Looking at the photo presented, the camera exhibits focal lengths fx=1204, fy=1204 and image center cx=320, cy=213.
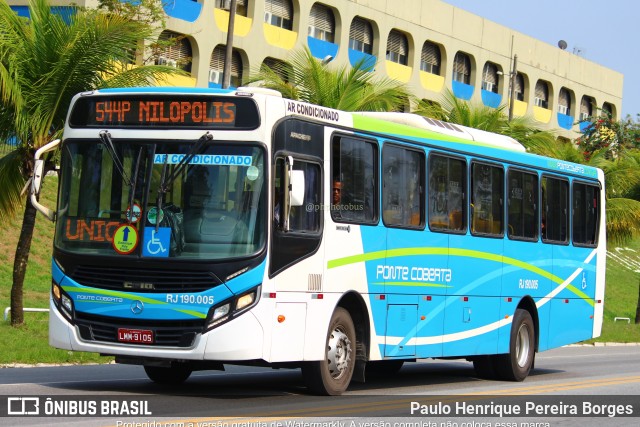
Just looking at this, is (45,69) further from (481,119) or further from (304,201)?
(481,119)

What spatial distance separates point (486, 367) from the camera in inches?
749

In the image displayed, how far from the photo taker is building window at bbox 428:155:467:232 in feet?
53.9

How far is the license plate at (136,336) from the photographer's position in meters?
12.6

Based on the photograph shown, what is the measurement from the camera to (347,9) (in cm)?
5581

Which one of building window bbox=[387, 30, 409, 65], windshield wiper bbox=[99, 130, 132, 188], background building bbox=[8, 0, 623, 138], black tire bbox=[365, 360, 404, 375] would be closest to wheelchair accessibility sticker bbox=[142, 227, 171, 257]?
windshield wiper bbox=[99, 130, 132, 188]

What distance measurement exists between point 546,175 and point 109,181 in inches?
363

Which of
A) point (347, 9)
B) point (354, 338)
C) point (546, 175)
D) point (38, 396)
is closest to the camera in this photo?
point (38, 396)

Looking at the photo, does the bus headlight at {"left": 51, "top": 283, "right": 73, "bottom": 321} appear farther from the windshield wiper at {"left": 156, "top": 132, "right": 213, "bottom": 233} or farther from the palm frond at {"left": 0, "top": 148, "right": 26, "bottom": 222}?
the palm frond at {"left": 0, "top": 148, "right": 26, "bottom": 222}

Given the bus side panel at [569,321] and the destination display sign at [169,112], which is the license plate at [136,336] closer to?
the destination display sign at [169,112]

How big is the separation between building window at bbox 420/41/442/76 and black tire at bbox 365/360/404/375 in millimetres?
45343

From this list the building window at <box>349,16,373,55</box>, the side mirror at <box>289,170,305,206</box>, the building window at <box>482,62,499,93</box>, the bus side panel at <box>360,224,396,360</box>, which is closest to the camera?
the side mirror at <box>289,170,305,206</box>

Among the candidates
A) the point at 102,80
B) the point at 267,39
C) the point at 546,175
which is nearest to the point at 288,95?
the point at 102,80

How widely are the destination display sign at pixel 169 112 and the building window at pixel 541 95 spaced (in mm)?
63307

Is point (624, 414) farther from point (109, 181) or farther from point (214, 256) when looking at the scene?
point (109, 181)
